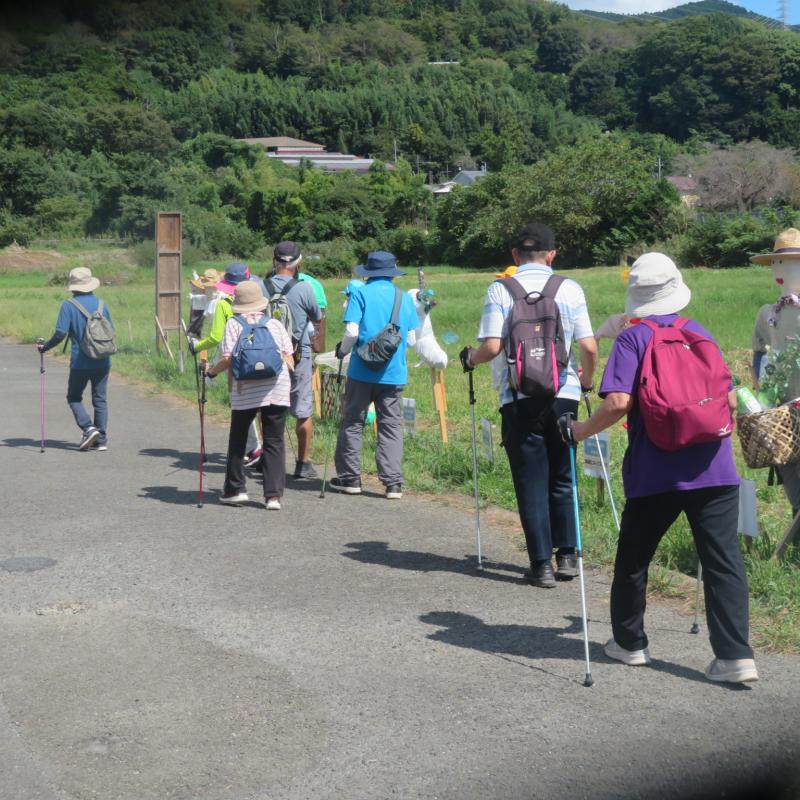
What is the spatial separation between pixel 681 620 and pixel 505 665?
1124 millimetres

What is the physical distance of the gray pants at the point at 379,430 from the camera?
26.6 feet

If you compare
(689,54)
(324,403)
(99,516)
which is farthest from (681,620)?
(689,54)

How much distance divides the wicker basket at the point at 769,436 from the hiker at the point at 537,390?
0.94 metres

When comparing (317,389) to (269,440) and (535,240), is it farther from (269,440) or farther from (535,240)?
(535,240)

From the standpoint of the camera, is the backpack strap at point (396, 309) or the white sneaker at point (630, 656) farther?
the backpack strap at point (396, 309)

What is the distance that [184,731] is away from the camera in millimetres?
3850

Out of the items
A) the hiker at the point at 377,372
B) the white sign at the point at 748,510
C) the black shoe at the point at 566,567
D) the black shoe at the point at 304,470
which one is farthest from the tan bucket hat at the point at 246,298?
the white sign at the point at 748,510

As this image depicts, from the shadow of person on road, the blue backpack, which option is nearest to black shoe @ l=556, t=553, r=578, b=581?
the blue backpack

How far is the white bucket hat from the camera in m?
4.34

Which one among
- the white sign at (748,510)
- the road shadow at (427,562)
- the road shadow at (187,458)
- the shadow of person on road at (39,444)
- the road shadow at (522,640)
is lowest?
the shadow of person on road at (39,444)

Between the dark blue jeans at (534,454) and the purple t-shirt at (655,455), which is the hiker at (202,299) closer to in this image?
the dark blue jeans at (534,454)

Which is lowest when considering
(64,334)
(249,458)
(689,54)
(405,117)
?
(249,458)

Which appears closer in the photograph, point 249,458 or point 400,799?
point 400,799

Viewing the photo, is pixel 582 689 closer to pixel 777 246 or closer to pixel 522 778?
pixel 522 778
